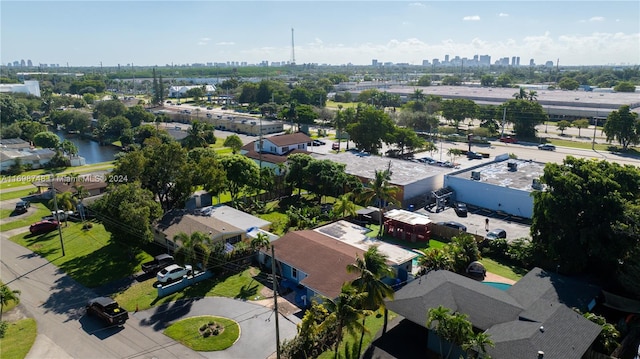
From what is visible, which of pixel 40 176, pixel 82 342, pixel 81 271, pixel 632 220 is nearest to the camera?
pixel 82 342

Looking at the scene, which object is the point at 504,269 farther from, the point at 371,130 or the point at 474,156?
the point at 474,156

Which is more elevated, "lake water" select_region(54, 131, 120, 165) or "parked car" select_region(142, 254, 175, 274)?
"lake water" select_region(54, 131, 120, 165)

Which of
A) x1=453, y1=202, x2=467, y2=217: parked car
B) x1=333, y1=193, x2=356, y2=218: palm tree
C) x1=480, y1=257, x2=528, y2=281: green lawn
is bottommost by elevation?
x1=480, y1=257, x2=528, y2=281: green lawn

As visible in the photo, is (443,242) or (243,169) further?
(243,169)

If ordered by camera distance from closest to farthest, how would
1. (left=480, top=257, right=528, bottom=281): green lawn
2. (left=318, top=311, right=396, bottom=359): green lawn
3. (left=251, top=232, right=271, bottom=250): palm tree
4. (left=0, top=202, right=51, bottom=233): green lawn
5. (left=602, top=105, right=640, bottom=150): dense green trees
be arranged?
(left=318, top=311, right=396, bottom=359): green lawn < (left=480, top=257, right=528, bottom=281): green lawn < (left=251, top=232, right=271, bottom=250): palm tree < (left=0, top=202, right=51, bottom=233): green lawn < (left=602, top=105, right=640, bottom=150): dense green trees

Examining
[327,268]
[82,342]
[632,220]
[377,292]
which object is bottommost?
[82,342]

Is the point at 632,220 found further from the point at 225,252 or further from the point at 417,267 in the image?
the point at 225,252

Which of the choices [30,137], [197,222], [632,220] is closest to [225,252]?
[197,222]

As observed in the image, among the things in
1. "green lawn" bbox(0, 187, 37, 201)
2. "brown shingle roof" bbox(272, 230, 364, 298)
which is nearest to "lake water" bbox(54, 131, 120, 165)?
"green lawn" bbox(0, 187, 37, 201)

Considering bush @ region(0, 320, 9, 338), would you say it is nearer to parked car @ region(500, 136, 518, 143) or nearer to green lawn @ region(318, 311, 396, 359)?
green lawn @ region(318, 311, 396, 359)
